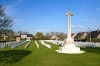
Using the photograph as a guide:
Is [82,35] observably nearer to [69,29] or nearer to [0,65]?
[69,29]

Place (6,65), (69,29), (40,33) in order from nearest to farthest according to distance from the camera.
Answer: (6,65) < (69,29) < (40,33)

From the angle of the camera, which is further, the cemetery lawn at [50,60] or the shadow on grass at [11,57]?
the shadow on grass at [11,57]

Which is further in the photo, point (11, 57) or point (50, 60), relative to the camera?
point (11, 57)

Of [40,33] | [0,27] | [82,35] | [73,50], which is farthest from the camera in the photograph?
[40,33]

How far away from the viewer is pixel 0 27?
1293 inches

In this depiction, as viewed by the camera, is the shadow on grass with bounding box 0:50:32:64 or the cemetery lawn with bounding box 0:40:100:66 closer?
the cemetery lawn with bounding box 0:40:100:66

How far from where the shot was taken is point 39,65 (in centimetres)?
1330

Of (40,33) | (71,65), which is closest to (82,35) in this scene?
(40,33)

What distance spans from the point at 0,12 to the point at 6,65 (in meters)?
22.2

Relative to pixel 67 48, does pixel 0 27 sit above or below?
above

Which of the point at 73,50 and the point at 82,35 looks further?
the point at 82,35

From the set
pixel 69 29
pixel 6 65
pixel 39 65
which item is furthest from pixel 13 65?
pixel 69 29

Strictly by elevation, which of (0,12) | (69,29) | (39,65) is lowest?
(39,65)

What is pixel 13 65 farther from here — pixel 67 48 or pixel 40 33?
→ pixel 40 33
